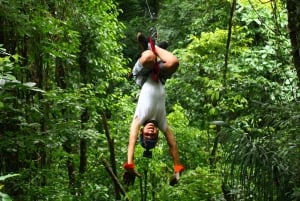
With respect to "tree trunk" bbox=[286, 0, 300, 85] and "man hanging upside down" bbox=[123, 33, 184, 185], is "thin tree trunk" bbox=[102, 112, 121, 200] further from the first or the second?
"tree trunk" bbox=[286, 0, 300, 85]

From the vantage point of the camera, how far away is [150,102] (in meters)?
2.74

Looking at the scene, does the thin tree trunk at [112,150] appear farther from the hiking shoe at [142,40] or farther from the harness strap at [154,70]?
the hiking shoe at [142,40]

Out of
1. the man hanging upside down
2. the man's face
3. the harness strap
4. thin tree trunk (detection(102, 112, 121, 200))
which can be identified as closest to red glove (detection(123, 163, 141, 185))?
the man hanging upside down

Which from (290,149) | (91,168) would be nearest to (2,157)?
(91,168)

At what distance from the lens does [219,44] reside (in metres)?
6.17

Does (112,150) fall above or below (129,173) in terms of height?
below

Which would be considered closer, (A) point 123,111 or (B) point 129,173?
(B) point 129,173

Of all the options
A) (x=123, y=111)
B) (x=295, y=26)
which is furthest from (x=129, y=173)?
(x=123, y=111)

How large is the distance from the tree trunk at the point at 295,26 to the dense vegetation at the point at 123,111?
18 mm

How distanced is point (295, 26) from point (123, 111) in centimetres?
401

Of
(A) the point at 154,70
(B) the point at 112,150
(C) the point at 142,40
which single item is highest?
(C) the point at 142,40

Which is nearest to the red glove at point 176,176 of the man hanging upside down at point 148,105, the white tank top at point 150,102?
the man hanging upside down at point 148,105

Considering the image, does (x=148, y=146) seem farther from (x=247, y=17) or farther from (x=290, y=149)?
(x=247, y=17)

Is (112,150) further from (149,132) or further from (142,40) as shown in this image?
(142,40)
